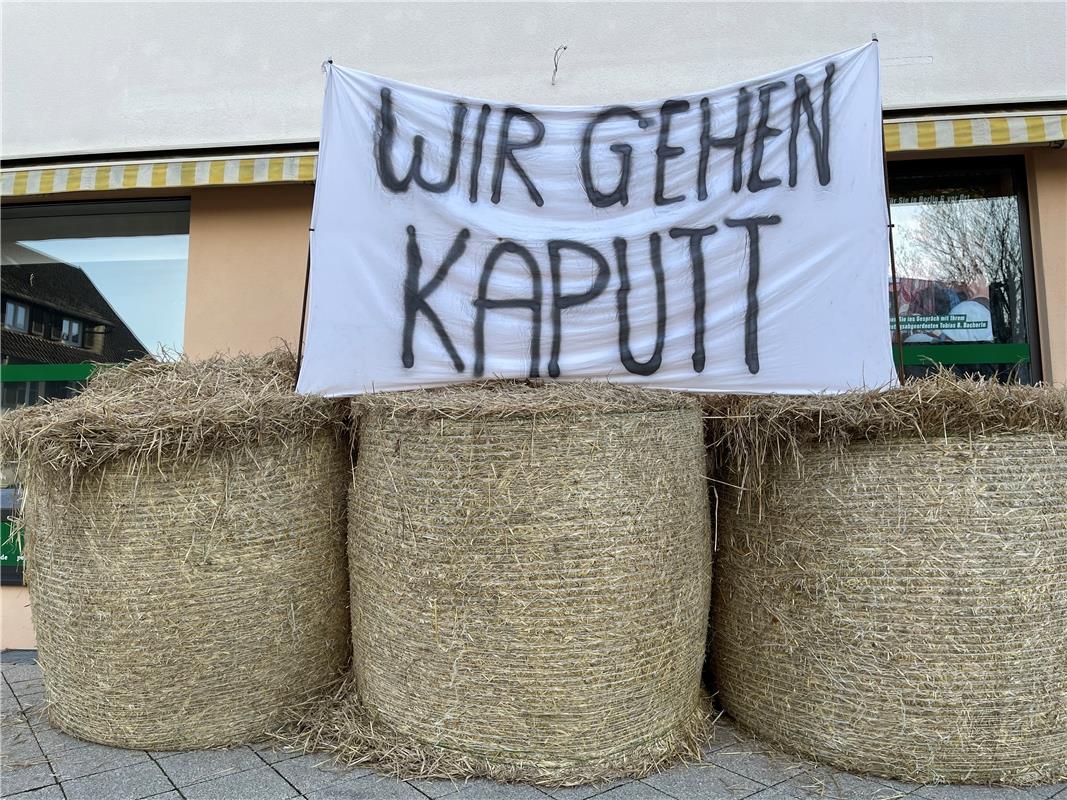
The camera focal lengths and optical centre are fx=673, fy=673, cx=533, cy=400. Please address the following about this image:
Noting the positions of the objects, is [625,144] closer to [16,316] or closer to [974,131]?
[974,131]

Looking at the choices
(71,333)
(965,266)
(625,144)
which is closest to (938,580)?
(625,144)

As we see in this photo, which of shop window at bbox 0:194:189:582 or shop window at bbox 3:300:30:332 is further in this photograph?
shop window at bbox 3:300:30:332

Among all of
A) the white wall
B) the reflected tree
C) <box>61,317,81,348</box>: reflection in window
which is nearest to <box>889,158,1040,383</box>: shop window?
the reflected tree

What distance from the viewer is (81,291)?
4395 millimetres

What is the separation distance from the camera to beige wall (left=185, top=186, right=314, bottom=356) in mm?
3961

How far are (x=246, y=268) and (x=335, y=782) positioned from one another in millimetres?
2899

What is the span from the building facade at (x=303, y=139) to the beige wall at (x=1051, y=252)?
0.03ft

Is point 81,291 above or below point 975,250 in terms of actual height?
below

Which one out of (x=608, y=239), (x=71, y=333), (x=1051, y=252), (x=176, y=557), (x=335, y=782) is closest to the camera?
(x=335, y=782)

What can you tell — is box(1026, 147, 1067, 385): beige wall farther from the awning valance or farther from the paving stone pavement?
the paving stone pavement

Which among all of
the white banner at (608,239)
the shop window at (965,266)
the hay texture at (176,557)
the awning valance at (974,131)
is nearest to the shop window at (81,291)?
the hay texture at (176,557)

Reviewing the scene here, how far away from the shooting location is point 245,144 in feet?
12.8

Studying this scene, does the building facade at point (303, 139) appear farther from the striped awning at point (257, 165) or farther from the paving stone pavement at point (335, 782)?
the paving stone pavement at point (335, 782)

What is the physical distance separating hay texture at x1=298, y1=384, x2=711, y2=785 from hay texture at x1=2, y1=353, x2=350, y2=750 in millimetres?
371
